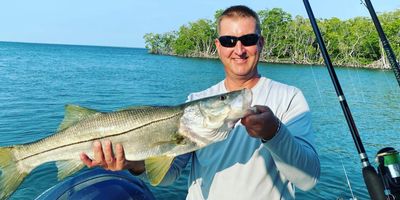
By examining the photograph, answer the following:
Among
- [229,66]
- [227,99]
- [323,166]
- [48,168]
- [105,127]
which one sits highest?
[229,66]


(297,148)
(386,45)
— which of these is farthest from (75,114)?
(386,45)

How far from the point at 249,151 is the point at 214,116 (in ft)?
1.51

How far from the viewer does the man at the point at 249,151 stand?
2.79 metres

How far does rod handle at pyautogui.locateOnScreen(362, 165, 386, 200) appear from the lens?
2.90 meters

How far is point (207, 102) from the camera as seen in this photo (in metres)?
2.94

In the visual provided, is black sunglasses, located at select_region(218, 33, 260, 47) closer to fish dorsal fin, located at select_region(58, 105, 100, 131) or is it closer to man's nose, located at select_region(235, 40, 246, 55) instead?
man's nose, located at select_region(235, 40, 246, 55)

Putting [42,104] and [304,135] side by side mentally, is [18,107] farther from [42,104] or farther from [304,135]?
[304,135]

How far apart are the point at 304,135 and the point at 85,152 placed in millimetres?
1909

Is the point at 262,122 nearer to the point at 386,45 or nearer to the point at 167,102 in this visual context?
the point at 386,45

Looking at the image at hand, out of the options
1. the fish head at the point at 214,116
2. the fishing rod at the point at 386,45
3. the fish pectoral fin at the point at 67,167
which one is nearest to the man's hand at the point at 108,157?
the fish pectoral fin at the point at 67,167

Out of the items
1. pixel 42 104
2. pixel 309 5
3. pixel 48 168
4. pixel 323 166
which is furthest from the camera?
pixel 42 104

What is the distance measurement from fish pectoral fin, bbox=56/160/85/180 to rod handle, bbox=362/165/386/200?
253cm

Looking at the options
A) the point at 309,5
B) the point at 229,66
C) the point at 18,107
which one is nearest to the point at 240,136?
the point at 229,66

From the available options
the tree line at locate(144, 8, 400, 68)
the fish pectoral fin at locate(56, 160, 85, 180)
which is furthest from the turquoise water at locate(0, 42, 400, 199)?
the tree line at locate(144, 8, 400, 68)
